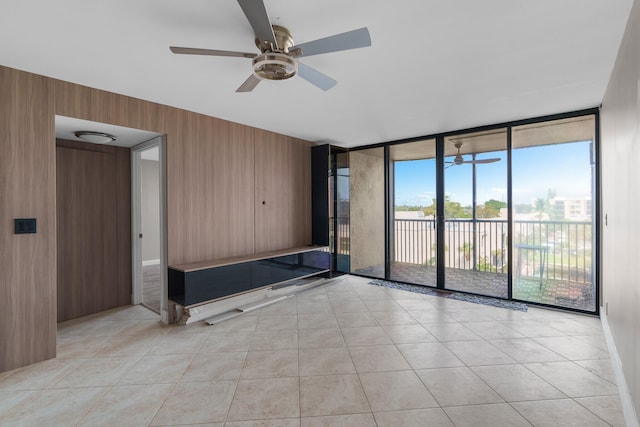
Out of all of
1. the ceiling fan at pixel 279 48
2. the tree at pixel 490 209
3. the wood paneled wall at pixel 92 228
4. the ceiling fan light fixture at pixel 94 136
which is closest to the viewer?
the ceiling fan at pixel 279 48

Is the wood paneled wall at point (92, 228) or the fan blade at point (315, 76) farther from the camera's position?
the wood paneled wall at point (92, 228)

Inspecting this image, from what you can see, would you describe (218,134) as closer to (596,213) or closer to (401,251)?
(401,251)

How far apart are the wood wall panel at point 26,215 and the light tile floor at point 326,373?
25cm

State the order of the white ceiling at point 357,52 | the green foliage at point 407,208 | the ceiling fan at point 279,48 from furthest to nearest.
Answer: the green foliage at point 407,208 → the white ceiling at point 357,52 → the ceiling fan at point 279,48

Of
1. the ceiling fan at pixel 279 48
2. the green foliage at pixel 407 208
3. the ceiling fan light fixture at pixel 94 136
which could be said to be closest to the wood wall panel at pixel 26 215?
the ceiling fan light fixture at pixel 94 136

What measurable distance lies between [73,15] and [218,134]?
203 centimetres

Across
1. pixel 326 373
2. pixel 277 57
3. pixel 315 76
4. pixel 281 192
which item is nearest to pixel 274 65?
pixel 277 57

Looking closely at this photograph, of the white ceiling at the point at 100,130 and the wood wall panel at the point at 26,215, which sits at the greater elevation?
the white ceiling at the point at 100,130

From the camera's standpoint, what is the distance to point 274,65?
193cm

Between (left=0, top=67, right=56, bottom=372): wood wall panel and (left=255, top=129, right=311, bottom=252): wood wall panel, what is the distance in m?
2.26

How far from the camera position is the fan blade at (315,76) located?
6.87 ft

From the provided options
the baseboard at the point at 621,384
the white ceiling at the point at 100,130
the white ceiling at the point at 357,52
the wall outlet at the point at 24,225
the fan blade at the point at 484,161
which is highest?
the white ceiling at the point at 357,52

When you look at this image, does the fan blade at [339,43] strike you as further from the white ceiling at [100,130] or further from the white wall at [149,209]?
the white wall at [149,209]

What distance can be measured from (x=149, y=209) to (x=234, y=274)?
4240 mm
